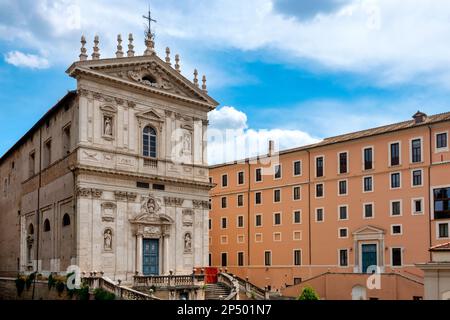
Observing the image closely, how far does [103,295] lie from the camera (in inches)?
1284

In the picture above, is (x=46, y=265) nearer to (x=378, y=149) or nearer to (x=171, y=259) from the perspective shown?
(x=171, y=259)

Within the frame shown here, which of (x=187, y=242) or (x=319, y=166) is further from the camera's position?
(x=319, y=166)

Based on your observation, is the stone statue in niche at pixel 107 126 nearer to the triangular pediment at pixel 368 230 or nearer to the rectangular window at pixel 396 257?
the triangular pediment at pixel 368 230

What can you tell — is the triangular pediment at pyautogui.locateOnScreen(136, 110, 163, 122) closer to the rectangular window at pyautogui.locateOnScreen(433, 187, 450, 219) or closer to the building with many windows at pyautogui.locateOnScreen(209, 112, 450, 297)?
the building with many windows at pyautogui.locateOnScreen(209, 112, 450, 297)

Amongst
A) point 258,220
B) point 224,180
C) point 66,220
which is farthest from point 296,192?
point 66,220

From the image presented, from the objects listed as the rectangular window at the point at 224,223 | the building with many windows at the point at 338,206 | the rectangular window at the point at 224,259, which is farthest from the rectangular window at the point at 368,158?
the rectangular window at the point at 224,259

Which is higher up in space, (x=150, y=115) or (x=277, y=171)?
(x=150, y=115)

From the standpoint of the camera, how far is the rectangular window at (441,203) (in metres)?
43.8

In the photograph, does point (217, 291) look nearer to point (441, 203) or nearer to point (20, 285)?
point (20, 285)

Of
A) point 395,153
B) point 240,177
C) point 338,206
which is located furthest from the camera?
point 240,177

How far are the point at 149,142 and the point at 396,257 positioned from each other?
21.4 meters

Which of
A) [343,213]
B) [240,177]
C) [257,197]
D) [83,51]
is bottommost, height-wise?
[343,213]
